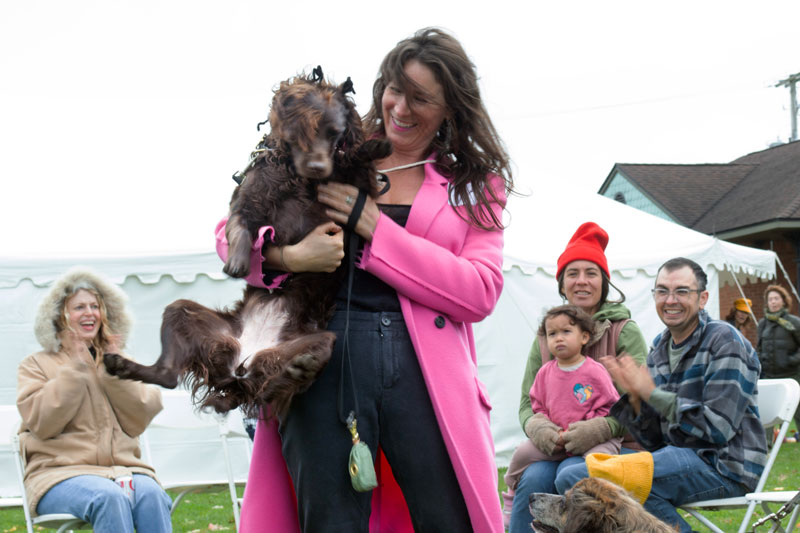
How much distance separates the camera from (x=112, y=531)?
433 centimetres

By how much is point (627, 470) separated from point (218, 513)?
181 inches

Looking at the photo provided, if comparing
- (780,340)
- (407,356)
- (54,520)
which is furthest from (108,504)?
(780,340)

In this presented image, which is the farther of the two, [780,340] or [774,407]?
[780,340]

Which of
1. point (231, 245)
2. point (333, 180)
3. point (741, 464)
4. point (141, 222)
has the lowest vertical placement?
point (741, 464)

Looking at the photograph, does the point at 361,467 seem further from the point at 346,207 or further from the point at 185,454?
the point at 185,454

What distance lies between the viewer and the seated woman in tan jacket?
4480 mm

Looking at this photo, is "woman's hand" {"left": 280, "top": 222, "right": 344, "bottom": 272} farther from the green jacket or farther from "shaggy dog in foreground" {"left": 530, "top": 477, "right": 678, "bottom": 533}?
the green jacket

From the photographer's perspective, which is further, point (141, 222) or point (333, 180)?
point (141, 222)

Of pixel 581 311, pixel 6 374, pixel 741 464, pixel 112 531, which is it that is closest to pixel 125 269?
pixel 6 374

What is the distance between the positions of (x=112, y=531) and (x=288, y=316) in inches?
111

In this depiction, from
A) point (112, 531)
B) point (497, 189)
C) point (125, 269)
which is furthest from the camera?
point (125, 269)

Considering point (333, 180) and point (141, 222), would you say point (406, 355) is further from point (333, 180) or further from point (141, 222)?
point (141, 222)

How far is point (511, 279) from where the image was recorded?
923 centimetres

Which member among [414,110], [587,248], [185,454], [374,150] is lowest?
[185,454]
